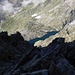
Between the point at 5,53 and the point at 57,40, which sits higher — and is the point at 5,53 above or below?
above

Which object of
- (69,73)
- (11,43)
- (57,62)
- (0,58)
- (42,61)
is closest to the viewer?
(69,73)

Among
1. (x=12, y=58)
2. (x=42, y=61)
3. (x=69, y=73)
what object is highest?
(x=12, y=58)

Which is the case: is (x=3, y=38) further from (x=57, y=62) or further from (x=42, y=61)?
(x=57, y=62)

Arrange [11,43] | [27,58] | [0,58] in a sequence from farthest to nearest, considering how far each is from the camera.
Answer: [11,43] → [0,58] → [27,58]

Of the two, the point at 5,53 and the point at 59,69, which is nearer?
the point at 59,69

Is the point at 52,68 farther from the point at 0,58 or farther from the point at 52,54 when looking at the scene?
the point at 0,58

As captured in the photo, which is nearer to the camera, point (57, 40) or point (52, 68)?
point (52, 68)

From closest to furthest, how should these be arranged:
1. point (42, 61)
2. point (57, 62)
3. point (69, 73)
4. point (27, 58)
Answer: point (69, 73) → point (57, 62) → point (42, 61) → point (27, 58)

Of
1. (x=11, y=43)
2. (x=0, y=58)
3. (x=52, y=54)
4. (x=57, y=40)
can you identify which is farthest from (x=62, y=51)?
(x=11, y=43)

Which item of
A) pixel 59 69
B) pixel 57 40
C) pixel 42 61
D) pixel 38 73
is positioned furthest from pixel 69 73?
pixel 57 40
